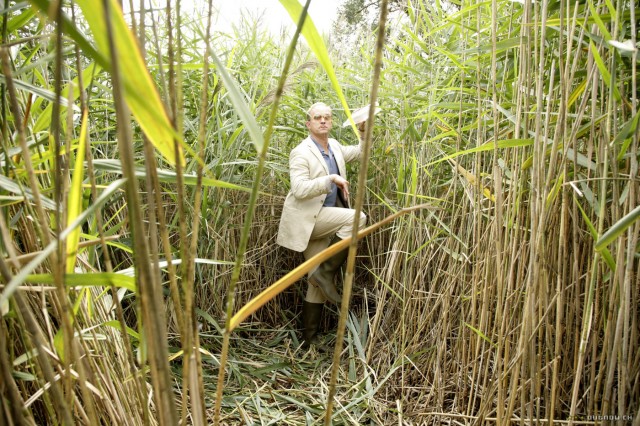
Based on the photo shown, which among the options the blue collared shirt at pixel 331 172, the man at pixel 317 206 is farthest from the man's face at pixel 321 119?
the blue collared shirt at pixel 331 172

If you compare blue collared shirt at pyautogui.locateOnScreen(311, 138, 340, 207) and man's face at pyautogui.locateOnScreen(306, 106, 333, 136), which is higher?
man's face at pyautogui.locateOnScreen(306, 106, 333, 136)

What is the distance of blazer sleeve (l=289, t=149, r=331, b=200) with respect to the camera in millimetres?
2367

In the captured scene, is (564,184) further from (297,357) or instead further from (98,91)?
(297,357)

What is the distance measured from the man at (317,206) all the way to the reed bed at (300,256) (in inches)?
5.3

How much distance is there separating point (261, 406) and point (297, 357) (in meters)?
0.62

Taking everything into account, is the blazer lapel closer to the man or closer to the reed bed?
the man

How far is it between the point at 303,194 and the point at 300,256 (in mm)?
512

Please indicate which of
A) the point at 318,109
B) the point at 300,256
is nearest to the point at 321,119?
the point at 318,109

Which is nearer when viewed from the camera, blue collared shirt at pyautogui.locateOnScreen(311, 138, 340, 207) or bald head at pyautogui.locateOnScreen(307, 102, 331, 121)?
bald head at pyautogui.locateOnScreen(307, 102, 331, 121)

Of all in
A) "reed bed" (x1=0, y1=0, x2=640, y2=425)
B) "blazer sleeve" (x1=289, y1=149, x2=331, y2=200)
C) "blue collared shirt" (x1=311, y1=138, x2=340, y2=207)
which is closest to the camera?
"reed bed" (x1=0, y1=0, x2=640, y2=425)

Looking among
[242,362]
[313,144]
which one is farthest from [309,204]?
[242,362]

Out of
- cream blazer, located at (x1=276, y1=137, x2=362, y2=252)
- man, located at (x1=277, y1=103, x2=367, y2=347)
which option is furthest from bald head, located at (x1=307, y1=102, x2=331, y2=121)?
cream blazer, located at (x1=276, y1=137, x2=362, y2=252)

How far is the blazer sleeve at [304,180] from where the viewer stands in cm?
237

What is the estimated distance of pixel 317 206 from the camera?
2.49 meters
